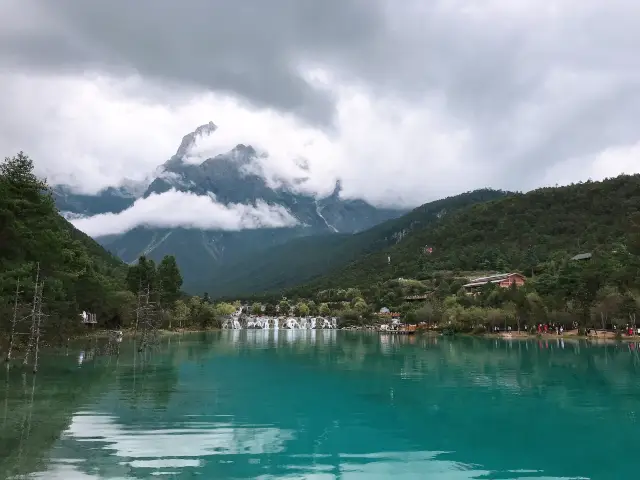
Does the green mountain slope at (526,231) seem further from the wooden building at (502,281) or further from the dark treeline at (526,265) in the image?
the wooden building at (502,281)

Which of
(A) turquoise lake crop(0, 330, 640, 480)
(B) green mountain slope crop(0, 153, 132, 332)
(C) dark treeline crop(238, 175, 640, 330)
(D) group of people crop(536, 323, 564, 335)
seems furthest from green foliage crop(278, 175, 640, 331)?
(B) green mountain slope crop(0, 153, 132, 332)

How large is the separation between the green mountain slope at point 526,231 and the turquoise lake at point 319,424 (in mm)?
100922

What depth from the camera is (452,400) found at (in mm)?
22656

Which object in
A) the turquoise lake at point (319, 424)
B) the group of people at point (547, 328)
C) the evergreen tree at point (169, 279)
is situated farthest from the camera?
the evergreen tree at point (169, 279)

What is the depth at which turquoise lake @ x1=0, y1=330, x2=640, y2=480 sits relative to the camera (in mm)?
12797

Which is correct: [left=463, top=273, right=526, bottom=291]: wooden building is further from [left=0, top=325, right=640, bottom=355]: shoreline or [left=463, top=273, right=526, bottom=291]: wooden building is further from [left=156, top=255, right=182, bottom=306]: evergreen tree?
[left=156, top=255, right=182, bottom=306]: evergreen tree

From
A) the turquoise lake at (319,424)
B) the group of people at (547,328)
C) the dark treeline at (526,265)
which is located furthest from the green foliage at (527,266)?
the turquoise lake at (319,424)

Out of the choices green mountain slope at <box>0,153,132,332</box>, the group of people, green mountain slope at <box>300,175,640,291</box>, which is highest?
green mountain slope at <box>300,175,640,291</box>

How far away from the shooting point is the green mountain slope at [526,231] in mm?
135500

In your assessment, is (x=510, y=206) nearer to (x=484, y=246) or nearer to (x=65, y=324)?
(x=484, y=246)

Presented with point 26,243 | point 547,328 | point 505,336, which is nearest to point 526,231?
point 547,328

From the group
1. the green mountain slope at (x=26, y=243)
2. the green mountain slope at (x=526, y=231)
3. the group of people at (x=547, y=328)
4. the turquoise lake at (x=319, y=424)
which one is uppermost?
the green mountain slope at (x=526, y=231)

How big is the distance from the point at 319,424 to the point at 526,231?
14909cm

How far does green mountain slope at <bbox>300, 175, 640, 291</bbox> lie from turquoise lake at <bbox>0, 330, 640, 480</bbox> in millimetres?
100922
